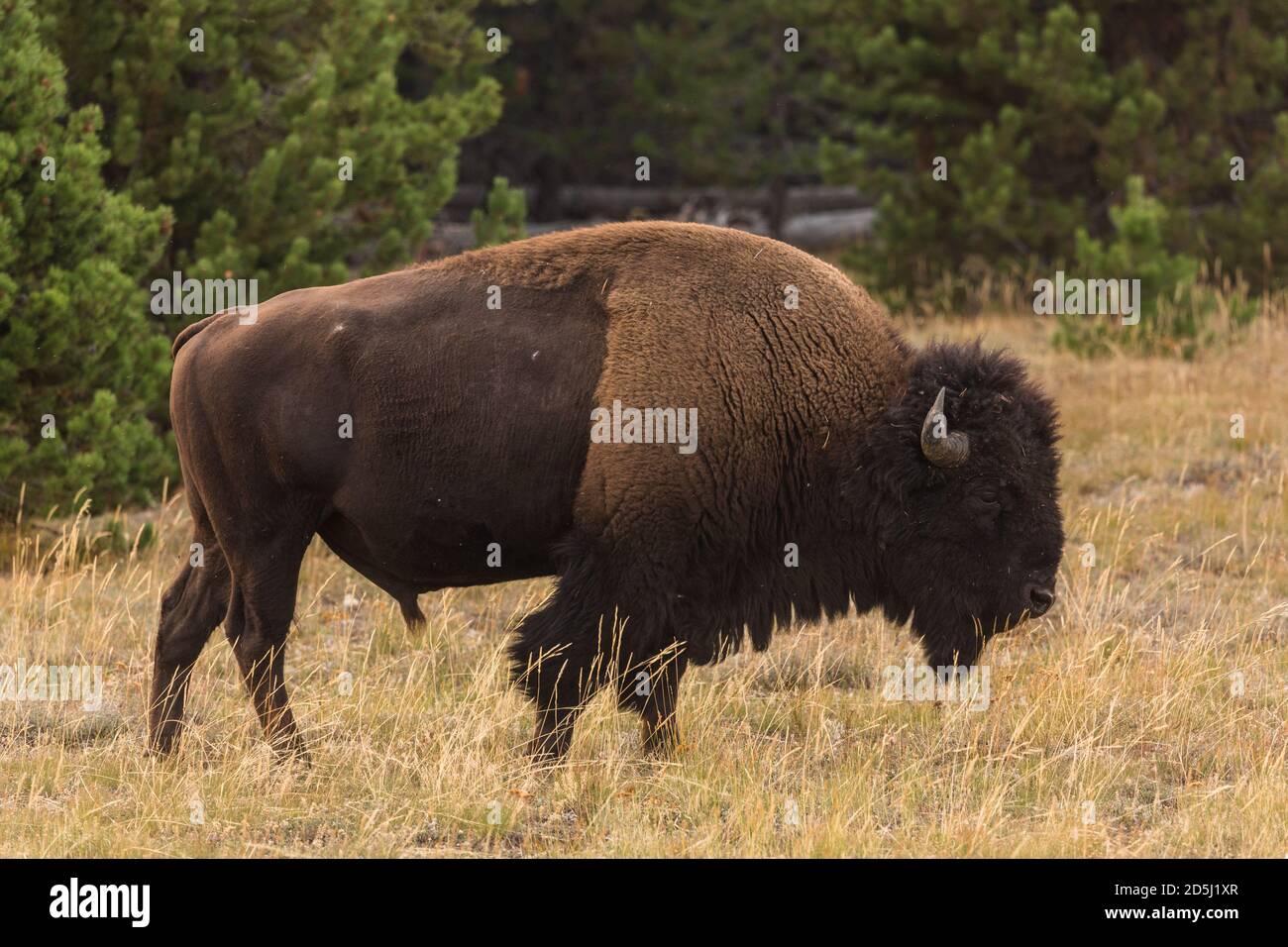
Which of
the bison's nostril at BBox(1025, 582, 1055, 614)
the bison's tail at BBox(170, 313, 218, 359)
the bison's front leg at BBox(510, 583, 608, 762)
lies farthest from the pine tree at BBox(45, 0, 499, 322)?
the bison's nostril at BBox(1025, 582, 1055, 614)

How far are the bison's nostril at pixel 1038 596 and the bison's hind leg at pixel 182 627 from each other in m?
3.07

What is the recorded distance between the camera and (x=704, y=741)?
5844 mm

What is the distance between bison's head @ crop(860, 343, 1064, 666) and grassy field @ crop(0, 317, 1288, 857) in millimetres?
531

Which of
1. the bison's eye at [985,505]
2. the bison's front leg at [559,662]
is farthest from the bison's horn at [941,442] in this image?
the bison's front leg at [559,662]

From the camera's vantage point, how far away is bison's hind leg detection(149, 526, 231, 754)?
5895 millimetres

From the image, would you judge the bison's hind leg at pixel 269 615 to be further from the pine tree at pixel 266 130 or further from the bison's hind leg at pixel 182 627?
the pine tree at pixel 266 130

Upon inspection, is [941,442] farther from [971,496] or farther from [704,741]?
[704,741]

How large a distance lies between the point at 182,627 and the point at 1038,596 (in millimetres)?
3270

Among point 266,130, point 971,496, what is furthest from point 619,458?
A: point 266,130

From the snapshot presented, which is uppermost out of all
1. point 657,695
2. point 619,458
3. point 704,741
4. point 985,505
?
point 619,458

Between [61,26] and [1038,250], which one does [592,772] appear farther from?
[1038,250]

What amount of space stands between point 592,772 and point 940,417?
1772 millimetres

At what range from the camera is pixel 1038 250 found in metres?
16.0

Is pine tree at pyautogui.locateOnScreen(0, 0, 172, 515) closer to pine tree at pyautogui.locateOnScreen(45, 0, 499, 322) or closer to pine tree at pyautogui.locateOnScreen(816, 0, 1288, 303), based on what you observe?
pine tree at pyautogui.locateOnScreen(45, 0, 499, 322)
